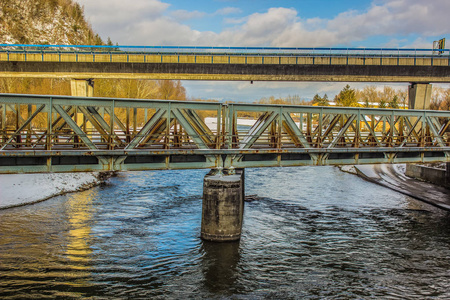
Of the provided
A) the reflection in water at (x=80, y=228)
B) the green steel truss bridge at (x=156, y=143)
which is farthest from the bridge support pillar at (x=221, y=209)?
the reflection in water at (x=80, y=228)

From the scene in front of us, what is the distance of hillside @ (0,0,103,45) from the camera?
10588 cm

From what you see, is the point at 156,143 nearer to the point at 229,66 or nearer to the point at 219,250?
the point at 219,250

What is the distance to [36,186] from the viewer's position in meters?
27.1

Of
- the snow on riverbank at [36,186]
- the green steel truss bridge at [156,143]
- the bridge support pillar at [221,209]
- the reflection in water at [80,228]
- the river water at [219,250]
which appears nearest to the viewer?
the river water at [219,250]

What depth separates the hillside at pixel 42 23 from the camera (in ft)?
347

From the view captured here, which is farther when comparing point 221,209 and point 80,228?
point 80,228

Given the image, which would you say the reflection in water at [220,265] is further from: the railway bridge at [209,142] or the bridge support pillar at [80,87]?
the bridge support pillar at [80,87]

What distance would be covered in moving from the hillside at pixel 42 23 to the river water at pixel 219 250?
317 ft

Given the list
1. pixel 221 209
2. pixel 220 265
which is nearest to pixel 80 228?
pixel 221 209

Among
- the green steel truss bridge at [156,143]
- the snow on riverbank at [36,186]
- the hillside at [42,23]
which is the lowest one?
the snow on riverbank at [36,186]

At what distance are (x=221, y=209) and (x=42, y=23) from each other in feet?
387

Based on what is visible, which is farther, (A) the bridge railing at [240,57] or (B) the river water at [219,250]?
(A) the bridge railing at [240,57]

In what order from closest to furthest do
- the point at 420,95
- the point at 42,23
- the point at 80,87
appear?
the point at 80,87
the point at 420,95
the point at 42,23

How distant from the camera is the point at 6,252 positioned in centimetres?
1606
